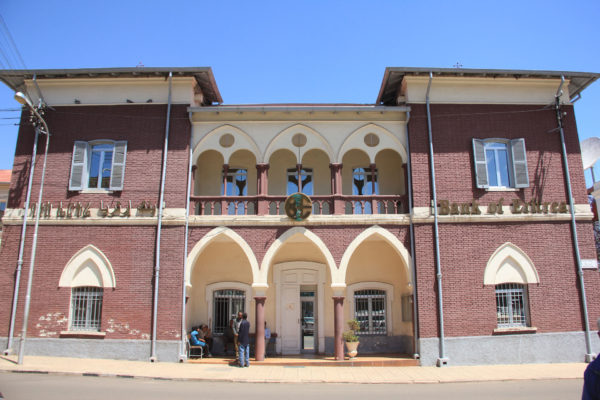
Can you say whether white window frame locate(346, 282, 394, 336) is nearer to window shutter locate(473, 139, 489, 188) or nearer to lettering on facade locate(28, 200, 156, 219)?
window shutter locate(473, 139, 489, 188)

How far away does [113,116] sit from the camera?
1561cm

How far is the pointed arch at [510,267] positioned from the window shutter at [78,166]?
43.4 ft

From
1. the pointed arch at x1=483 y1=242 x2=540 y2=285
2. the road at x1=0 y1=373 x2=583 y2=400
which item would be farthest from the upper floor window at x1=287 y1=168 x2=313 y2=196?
the road at x1=0 y1=373 x2=583 y2=400

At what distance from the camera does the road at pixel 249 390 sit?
9477mm

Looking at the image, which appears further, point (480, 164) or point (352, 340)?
point (480, 164)

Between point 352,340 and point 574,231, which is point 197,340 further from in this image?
point 574,231

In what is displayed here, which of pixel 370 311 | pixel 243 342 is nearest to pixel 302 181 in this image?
pixel 370 311

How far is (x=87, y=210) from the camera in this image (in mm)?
14844

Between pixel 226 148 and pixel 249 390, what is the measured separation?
8.03m

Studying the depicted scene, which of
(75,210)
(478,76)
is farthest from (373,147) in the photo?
(75,210)

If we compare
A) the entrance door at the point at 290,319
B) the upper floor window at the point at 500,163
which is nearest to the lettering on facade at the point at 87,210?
the entrance door at the point at 290,319

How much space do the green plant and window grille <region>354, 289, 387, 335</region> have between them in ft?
4.33

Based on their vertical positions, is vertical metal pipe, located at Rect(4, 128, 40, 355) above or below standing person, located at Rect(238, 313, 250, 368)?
above

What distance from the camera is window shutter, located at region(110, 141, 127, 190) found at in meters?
15.1
